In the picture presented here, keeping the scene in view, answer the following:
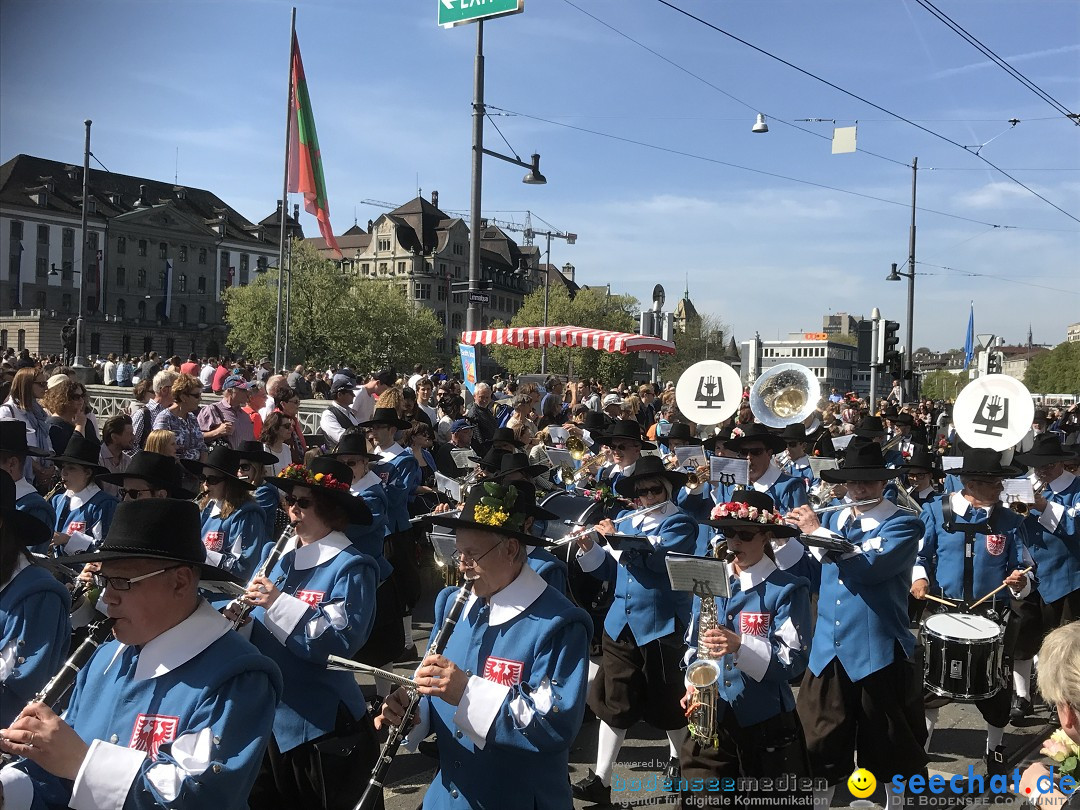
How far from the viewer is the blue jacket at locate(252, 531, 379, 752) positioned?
418 cm

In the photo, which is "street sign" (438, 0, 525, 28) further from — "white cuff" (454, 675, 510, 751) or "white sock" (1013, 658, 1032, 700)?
"white cuff" (454, 675, 510, 751)

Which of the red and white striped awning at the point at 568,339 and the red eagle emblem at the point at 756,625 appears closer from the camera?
the red eagle emblem at the point at 756,625

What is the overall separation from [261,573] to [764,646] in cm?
230

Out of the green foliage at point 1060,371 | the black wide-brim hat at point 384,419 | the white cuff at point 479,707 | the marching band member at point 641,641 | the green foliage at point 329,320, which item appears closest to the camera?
the white cuff at point 479,707

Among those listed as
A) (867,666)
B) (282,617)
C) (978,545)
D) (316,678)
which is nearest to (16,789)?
(282,617)

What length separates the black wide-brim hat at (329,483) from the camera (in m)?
4.70

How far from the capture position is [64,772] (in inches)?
108

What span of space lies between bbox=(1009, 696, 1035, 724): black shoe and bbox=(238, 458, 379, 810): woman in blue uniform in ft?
17.6

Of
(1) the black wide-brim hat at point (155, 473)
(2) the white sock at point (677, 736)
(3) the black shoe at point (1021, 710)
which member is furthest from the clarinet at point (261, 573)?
(3) the black shoe at point (1021, 710)

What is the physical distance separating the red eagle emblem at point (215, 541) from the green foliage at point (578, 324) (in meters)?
69.0

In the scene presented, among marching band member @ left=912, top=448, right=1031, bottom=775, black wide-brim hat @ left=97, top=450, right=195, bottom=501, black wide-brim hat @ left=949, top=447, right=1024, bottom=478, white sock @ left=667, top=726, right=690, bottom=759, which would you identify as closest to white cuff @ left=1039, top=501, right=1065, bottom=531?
black wide-brim hat @ left=949, top=447, right=1024, bottom=478

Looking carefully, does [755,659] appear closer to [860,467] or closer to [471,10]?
[860,467]

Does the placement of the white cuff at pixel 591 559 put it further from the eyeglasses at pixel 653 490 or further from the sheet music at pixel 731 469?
the sheet music at pixel 731 469

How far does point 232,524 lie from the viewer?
5.91 metres
